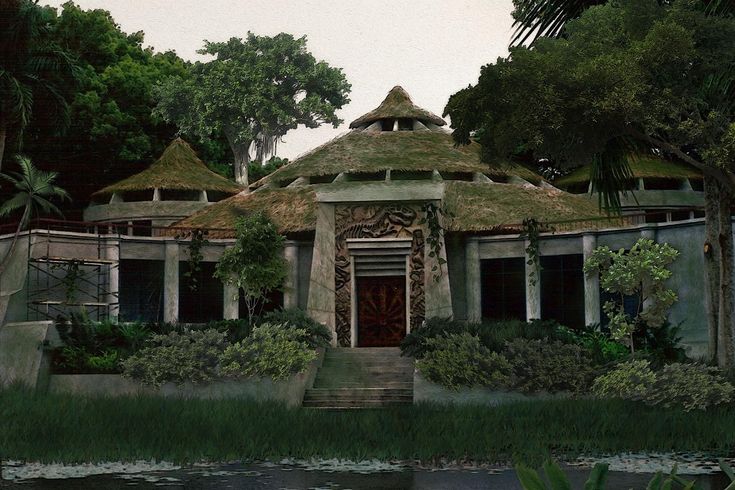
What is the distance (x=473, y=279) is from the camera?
36.2 meters

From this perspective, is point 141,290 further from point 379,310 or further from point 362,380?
point 362,380

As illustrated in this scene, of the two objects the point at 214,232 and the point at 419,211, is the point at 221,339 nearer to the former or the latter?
the point at 419,211

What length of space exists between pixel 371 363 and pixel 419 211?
168 inches

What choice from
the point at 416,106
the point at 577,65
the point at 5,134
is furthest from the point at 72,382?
the point at 416,106

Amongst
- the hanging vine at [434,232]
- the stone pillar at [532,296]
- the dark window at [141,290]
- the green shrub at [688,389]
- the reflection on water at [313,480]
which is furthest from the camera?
the dark window at [141,290]

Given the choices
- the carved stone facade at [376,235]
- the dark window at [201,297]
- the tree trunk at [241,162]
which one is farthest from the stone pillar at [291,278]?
the tree trunk at [241,162]

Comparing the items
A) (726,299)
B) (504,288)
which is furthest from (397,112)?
(726,299)

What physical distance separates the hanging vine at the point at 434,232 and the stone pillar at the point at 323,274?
251 centimetres

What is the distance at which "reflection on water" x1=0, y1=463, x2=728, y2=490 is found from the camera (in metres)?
12.8

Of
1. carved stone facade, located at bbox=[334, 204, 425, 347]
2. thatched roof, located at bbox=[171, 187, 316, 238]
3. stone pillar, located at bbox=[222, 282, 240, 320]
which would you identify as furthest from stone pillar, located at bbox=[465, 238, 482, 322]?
stone pillar, located at bbox=[222, 282, 240, 320]

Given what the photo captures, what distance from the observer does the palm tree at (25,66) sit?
127ft

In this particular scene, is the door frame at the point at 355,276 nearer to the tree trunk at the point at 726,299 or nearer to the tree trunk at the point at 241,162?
the tree trunk at the point at 726,299

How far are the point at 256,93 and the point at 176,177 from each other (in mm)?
14333

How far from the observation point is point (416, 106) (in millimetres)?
45312
